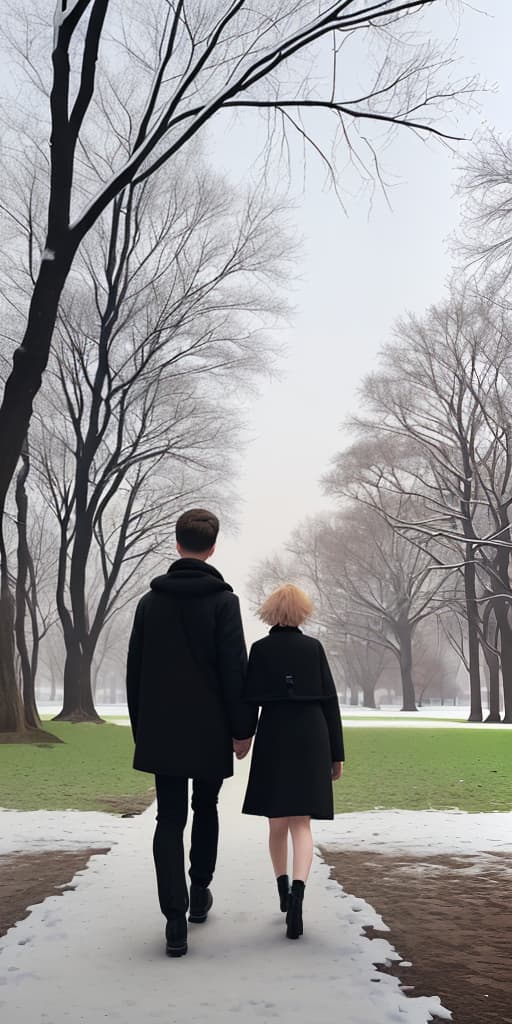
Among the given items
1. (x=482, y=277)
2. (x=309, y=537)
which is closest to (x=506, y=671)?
(x=482, y=277)

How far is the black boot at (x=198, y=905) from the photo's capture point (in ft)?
14.8

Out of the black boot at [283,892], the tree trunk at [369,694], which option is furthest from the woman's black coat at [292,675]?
the tree trunk at [369,694]

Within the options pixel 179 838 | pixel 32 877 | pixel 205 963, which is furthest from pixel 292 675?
pixel 32 877

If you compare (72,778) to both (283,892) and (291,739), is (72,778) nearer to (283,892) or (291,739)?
(283,892)

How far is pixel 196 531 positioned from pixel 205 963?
184cm

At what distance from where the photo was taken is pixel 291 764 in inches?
173

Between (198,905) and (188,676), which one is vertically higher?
(188,676)

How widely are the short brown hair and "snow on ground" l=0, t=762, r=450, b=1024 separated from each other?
1.73 meters

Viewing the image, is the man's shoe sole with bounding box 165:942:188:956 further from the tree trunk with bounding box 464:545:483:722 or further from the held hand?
the tree trunk with bounding box 464:545:483:722

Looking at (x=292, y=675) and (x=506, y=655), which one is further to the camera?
(x=506, y=655)

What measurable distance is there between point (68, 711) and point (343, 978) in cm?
2454

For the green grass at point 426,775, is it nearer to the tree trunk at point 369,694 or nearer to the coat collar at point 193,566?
the coat collar at point 193,566

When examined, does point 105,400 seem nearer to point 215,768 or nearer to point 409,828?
point 409,828

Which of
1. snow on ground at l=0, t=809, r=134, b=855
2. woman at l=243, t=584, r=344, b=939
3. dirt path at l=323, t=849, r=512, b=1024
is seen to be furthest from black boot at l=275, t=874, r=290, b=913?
snow on ground at l=0, t=809, r=134, b=855
